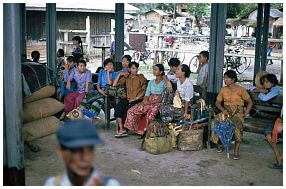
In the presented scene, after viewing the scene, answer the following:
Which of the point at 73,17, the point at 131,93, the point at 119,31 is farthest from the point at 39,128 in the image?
the point at 73,17

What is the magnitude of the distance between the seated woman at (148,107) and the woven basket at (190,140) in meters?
0.57

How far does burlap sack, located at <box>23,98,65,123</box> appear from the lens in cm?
602

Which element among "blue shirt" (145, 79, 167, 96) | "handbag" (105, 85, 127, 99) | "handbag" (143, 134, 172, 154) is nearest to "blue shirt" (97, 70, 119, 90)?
"handbag" (105, 85, 127, 99)

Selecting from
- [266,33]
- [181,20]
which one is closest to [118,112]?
[266,33]

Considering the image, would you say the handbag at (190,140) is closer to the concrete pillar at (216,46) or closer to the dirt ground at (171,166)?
the dirt ground at (171,166)

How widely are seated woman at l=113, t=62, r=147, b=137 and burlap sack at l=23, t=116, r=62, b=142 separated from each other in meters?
0.96

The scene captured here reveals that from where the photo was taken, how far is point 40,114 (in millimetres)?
6211

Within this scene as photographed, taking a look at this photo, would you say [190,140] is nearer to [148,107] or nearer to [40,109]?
[148,107]

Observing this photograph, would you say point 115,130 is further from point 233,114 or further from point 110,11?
point 110,11

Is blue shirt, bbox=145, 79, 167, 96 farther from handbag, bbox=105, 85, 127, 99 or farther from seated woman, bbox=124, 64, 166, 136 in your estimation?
handbag, bbox=105, 85, 127, 99

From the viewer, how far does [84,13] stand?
63.3 ft

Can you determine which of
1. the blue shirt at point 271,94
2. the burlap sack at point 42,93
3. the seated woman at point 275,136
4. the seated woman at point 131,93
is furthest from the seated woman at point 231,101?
the burlap sack at point 42,93

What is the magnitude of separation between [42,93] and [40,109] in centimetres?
28

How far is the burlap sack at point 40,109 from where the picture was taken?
237 inches
